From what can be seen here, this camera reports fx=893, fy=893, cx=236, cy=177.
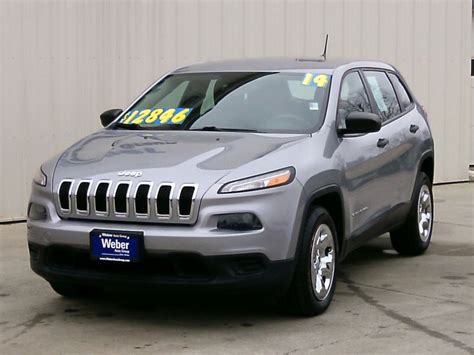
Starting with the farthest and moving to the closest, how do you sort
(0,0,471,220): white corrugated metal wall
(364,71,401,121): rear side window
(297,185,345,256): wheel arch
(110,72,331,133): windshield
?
(0,0,471,220): white corrugated metal wall < (364,71,401,121): rear side window < (110,72,331,133): windshield < (297,185,345,256): wheel arch

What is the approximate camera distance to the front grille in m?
5.19

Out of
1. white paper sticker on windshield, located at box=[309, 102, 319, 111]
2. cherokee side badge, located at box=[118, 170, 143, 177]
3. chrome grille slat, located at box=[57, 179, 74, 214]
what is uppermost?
white paper sticker on windshield, located at box=[309, 102, 319, 111]

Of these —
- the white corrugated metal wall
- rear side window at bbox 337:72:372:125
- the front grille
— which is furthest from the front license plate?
the white corrugated metal wall

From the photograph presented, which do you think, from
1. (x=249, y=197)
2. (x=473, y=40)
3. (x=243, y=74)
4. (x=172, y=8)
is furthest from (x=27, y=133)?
(x=473, y=40)

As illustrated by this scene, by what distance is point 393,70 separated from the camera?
802 cm

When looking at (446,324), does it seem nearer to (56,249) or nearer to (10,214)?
(56,249)

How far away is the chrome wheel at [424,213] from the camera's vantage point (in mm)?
7945

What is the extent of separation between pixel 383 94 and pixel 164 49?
4.15 meters

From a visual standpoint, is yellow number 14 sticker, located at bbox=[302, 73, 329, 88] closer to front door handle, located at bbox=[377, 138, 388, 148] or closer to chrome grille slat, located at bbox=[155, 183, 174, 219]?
front door handle, located at bbox=[377, 138, 388, 148]

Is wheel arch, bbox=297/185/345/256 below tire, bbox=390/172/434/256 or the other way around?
the other way around

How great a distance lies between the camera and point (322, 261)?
19.2ft

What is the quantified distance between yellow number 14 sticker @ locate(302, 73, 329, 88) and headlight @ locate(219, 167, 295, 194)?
1217 mm

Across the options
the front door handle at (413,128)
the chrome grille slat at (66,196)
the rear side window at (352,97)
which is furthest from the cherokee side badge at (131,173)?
the front door handle at (413,128)

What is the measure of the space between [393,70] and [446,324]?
3.02 meters
